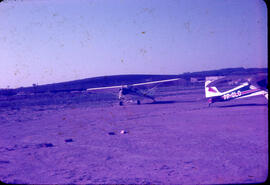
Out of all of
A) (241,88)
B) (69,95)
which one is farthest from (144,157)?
(69,95)

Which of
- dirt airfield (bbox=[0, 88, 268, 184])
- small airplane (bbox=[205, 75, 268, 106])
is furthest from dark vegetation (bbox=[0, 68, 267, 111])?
dirt airfield (bbox=[0, 88, 268, 184])

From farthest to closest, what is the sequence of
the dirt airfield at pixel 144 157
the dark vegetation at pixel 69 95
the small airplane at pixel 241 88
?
the dark vegetation at pixel 69 95
the small airplane at pixel 241 88
the dirt airfield at pixel 144 157

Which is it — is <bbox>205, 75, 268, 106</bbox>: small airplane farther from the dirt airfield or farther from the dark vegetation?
the dirt airfield

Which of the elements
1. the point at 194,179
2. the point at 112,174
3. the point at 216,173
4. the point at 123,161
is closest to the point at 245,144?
the point at 216,173

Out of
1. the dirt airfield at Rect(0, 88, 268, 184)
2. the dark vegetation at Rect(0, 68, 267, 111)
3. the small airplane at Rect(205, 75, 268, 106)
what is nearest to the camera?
the dirt airfield at Rect(0, 88, 268, 184)

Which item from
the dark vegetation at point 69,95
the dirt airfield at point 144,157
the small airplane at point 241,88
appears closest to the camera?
the dirt airfield at point 144,157

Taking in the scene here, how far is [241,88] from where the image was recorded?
13.9 m

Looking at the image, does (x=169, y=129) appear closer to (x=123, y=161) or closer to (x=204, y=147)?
(x=204, y=147)

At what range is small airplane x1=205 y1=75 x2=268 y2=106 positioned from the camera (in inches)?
421

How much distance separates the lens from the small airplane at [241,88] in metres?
10.7

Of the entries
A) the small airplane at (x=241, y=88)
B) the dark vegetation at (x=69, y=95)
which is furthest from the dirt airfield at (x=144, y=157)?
the dark vegetation at (x=69, y=95)

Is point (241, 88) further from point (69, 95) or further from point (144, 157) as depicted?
point (69, 95)

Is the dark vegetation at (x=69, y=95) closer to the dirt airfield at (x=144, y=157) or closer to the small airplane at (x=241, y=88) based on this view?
the small airplane at (x=241, y=88)

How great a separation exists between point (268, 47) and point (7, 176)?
5881 mm
